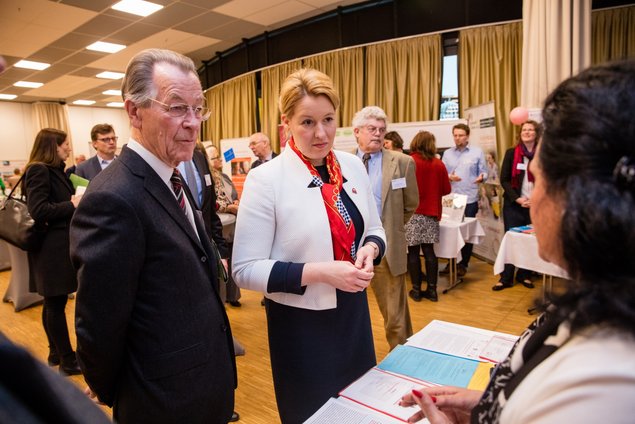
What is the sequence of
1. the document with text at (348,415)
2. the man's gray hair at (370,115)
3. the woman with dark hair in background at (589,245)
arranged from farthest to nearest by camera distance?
the man's gray hair at (370,115)
the document with text at (348,415)
the woman with dark hair in background at (589,245)

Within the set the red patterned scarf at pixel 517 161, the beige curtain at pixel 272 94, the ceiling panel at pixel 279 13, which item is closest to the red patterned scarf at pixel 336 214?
the red patterned scarf at pixel 517 161

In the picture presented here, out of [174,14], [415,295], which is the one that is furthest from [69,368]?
[174,14]

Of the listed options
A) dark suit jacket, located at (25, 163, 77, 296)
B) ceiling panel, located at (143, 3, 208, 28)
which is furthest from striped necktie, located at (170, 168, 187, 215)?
ceiling panel, located at (143, 3, 208, 28)

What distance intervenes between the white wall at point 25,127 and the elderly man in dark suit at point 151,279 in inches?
467

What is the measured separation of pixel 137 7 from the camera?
525 centimetres

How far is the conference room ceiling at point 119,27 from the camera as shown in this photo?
5.27m

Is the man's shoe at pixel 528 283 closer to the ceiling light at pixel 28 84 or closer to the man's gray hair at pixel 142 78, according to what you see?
the man's gray hair at pixel 142 78

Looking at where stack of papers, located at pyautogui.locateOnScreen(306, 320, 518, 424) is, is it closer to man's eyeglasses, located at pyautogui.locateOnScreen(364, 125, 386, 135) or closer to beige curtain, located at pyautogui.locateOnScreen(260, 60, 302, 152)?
man's eyeglasses, located at pyautogui.locateOnScreen(364, 125, 386, 135)

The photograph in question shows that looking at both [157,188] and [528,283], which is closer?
[157,188]

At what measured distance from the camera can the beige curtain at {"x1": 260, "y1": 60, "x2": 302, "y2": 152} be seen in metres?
7.37

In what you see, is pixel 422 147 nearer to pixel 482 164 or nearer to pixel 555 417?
pixel 482 164

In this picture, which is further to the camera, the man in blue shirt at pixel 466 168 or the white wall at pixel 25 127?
the white wall at pixel 25 127

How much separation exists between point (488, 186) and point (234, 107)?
18.2ft

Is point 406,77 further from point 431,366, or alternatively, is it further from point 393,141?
point 431,366
